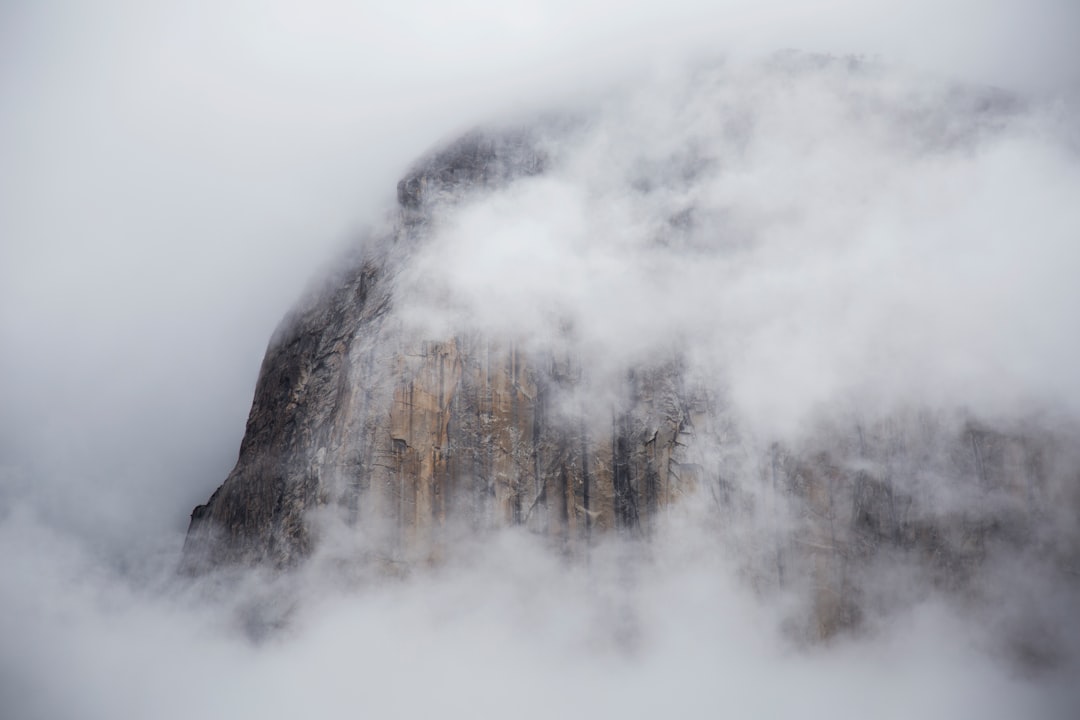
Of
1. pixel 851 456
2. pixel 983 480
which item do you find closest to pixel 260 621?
pixel 851 456

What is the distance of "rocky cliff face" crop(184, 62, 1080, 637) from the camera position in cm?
4484

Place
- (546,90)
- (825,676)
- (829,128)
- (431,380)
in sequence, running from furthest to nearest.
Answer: (546,90) → (829,128) → (431,380) → (825,676)

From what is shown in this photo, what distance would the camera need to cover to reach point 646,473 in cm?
4603

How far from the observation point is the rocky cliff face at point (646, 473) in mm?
44844

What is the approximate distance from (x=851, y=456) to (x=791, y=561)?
4.81m

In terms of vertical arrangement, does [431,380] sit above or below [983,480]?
above

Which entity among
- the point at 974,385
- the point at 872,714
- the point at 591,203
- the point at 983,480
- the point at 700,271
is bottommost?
the point at 872,714

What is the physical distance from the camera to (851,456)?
4562cm

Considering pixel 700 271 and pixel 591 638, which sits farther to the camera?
pixel 700 271

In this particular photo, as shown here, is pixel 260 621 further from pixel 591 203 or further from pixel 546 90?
pixel 546 90

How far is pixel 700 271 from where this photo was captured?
4938 centimetres

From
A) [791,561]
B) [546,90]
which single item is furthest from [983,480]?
[546,90]

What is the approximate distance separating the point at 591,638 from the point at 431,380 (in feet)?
39.6

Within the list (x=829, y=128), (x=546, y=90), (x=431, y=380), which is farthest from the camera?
(x=546, y=90)
